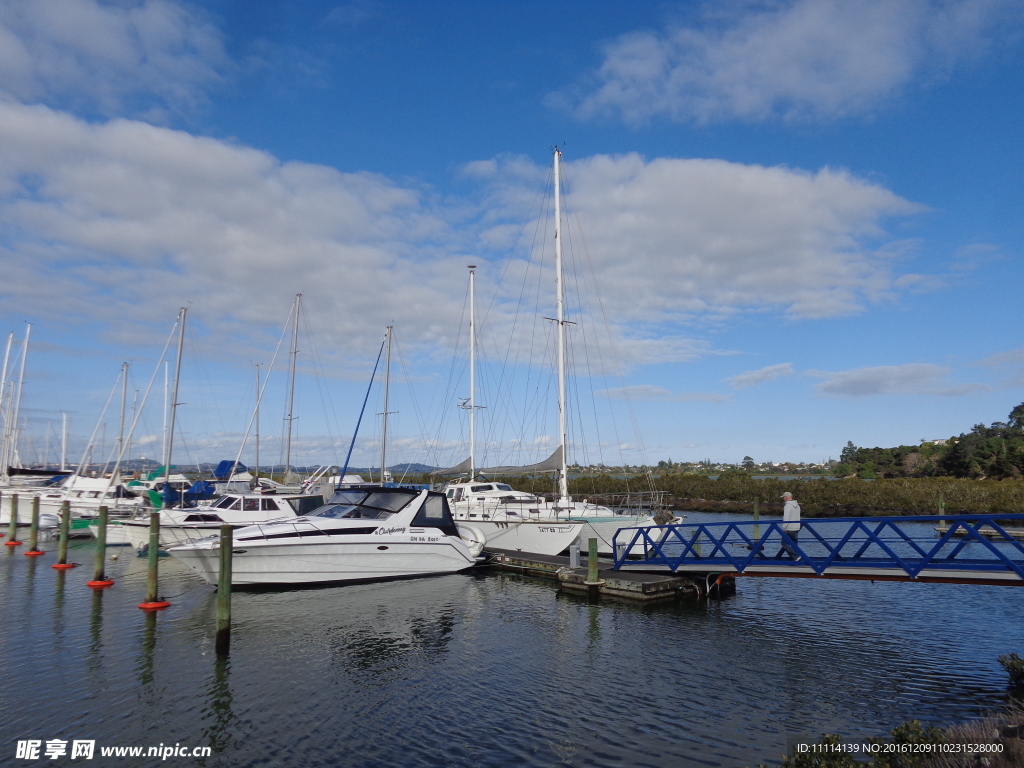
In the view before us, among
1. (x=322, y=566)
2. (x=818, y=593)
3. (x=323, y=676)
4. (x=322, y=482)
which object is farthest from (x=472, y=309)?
(x=323, y=676)

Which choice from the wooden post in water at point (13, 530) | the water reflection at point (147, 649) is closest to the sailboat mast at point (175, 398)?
the wooden post in water at point (13, 530)

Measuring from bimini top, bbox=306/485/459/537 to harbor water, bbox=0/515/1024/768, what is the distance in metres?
2.90

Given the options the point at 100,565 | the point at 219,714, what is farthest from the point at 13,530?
the point at 219,714

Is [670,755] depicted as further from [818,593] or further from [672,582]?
[818,593]

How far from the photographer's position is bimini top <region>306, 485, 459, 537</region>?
2166cm

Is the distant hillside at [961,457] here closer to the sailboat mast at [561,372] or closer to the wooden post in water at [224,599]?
the sailboat mast at [561,372]

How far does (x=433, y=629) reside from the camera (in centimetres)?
1558

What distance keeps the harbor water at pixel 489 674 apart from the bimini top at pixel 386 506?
2.90 meters

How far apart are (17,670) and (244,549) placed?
700cm

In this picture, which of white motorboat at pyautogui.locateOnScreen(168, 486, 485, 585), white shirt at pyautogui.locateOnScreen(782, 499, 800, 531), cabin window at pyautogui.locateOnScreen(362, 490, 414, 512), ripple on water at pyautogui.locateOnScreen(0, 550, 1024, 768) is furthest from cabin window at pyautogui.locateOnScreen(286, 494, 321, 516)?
white shirt at pyautogui.locateOnScreen(782, 499, 800, 531)

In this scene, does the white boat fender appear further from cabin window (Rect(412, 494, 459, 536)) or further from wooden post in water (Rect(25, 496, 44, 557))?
wooden post in water (Rect(25, 496, 44, 557))

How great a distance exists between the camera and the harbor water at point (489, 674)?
9.20 m

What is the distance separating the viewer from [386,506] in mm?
21906

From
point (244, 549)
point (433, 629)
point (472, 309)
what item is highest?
point (472, 309)
